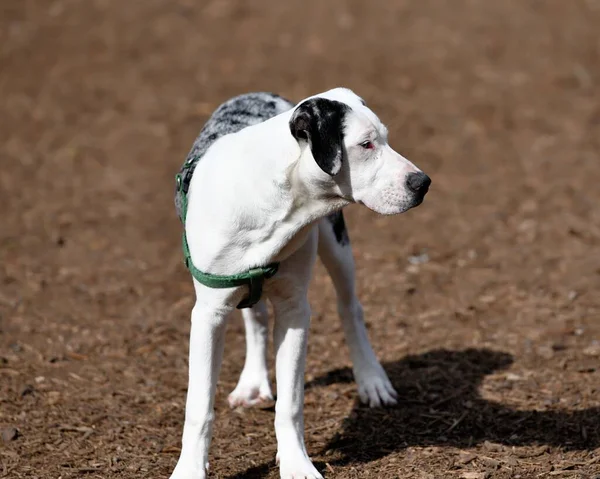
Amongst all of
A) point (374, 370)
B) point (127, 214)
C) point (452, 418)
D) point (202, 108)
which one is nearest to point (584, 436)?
point (452, 418)

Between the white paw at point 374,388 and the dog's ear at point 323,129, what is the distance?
2.11 meters

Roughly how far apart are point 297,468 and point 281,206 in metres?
1.32

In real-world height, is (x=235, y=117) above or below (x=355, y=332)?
above

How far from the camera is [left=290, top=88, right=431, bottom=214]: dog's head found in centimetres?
435

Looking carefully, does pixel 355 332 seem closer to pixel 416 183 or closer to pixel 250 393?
pixel 250 393

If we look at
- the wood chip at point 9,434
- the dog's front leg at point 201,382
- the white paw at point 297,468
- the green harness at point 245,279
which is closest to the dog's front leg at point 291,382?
the white paw at point 297,468

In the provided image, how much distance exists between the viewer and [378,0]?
1366 centimetres

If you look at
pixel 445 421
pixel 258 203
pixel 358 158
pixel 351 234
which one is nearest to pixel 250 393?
pixel 445 421

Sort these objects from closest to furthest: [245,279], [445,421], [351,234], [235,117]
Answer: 1. [245,279]
2. [235,117]
3. [445,421]
4. [351,234]

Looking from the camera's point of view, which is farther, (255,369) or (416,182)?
A: (255,369)

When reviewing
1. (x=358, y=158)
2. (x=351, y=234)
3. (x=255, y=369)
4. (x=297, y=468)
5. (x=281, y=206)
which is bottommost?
(x=297, y=468)

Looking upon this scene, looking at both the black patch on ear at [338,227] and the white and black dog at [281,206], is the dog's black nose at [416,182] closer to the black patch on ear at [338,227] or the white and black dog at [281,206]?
the white and black dog at [281,206]

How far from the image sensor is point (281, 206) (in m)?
4.55

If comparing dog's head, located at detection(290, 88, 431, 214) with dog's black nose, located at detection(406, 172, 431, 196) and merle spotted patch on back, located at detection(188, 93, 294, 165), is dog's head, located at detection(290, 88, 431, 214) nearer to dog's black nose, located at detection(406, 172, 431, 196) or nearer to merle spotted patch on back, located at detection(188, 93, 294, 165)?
dog's black nose, located at detection(406, 172, 431, 196)
